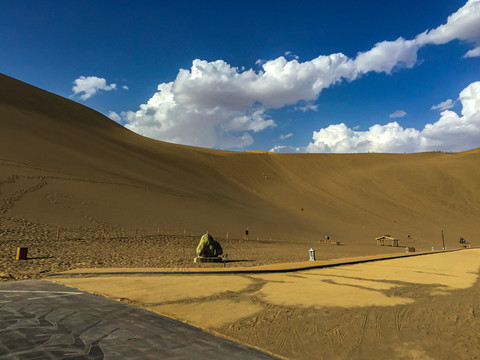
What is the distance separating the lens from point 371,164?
7850cm

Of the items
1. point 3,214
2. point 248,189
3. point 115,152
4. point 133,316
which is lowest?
point 133,316

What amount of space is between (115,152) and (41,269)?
1479 inches

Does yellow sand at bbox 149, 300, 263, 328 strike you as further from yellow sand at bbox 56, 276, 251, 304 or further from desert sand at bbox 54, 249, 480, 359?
yellow sand at bbox 56, 276, 251, 304

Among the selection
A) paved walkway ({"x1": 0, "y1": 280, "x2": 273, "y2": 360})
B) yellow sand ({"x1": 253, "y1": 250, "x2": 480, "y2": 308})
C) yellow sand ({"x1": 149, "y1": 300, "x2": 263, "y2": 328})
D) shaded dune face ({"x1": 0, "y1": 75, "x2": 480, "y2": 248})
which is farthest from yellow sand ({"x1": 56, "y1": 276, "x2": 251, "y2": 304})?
shaded dune face ({"x1": 0, "y1": 75, "x2": 480, "y2": 248})

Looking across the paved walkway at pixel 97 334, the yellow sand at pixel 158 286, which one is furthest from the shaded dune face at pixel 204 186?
the paved walkway at pixel 97 334

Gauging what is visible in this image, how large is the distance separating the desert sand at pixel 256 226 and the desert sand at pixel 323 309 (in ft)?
0.13

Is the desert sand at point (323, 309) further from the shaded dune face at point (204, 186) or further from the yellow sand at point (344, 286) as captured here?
the shaded dune face at point (204, 186)

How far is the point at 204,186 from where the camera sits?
4747 centimetres

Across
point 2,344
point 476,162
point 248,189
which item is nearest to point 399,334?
point 2,344

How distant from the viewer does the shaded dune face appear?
2909 centimetres

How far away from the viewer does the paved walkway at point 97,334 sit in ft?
13.3

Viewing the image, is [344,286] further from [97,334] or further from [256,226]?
[256,226]

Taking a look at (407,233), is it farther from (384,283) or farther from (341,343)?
(341,343)

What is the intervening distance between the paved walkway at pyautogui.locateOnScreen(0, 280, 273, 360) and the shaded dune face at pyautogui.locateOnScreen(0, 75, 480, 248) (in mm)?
20067
